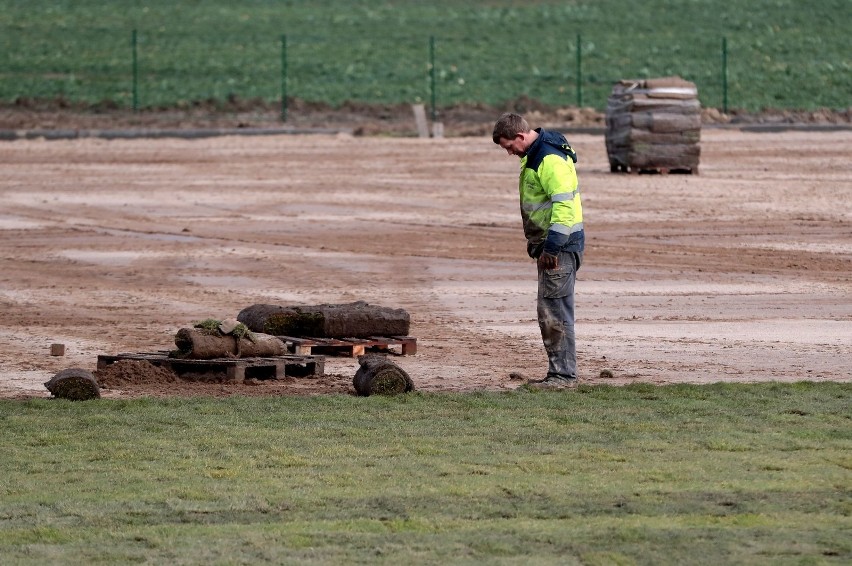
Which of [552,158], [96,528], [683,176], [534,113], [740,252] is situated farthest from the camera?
[534,113]

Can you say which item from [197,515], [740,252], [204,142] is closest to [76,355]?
[197,515]

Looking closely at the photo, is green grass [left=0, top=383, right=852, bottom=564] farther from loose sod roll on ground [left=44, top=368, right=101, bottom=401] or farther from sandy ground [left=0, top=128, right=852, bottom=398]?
sandy ground [left=0, top=128, right=852, bottom=398]

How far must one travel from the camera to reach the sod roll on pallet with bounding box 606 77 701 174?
99.4 feet

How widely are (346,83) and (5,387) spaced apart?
4046 centimetres

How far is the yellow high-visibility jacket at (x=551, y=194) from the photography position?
501 inches

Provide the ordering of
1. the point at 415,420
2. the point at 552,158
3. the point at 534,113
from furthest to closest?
the point at 534,113 < the point at 552,158 < the point at 415,420

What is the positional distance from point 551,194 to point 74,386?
3.79 meters

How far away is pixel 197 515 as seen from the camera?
29.6 feet

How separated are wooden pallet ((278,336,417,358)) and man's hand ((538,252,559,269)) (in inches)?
88.3

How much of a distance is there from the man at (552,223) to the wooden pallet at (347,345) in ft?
6.19

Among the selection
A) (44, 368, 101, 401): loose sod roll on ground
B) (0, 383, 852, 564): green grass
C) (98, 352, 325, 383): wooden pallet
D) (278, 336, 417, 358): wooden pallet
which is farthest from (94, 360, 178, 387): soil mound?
(278, 336, 417, 358): wooden pallet

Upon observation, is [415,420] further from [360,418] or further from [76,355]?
[76,355]

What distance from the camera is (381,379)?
12.5 m

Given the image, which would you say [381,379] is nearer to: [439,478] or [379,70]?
[439,478]
